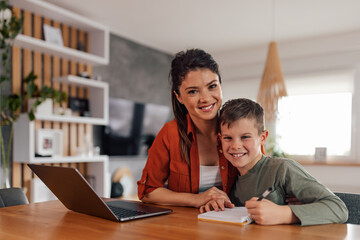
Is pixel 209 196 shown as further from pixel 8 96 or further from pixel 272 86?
pixel 8 96

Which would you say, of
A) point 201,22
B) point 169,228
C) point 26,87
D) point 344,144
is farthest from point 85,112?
point 344,144

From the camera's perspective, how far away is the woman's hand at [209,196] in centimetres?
113

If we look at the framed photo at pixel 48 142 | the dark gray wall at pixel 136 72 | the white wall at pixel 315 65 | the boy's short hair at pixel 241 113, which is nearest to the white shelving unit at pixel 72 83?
the framed photo at pixel 48 142

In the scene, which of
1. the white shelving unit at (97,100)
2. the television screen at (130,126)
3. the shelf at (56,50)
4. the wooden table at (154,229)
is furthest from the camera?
the television screen at (130,126)

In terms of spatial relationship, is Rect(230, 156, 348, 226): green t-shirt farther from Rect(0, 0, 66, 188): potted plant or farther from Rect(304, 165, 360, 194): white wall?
Rect(304, 165, 360, 194): white wall

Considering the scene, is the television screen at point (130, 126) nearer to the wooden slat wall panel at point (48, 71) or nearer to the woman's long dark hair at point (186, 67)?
the wooden slat wall panel at point (48, 71)

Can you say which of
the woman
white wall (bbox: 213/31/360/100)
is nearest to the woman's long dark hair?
the woman

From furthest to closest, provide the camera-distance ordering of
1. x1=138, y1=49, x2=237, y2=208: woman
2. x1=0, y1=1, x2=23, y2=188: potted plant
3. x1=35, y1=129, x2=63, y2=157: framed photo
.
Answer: x1=35, y1=129, x2=63, y2=157: framed photo → x1=0, y1=1, x2=23, y2=188: potted plant → x1=138, y1=49, x2=237, y2=208: woman

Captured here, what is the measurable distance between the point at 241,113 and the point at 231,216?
0.39 m

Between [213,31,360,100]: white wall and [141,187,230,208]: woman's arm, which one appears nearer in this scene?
[141,187,230,208]: woman's arm

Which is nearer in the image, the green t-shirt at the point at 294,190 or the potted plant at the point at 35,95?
the green t-shirt at the point at 294,190

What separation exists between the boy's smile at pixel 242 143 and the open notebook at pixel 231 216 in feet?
0.64

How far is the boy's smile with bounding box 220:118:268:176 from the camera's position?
1195mm

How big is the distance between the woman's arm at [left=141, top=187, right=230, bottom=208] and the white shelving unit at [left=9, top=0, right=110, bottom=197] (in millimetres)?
2303
